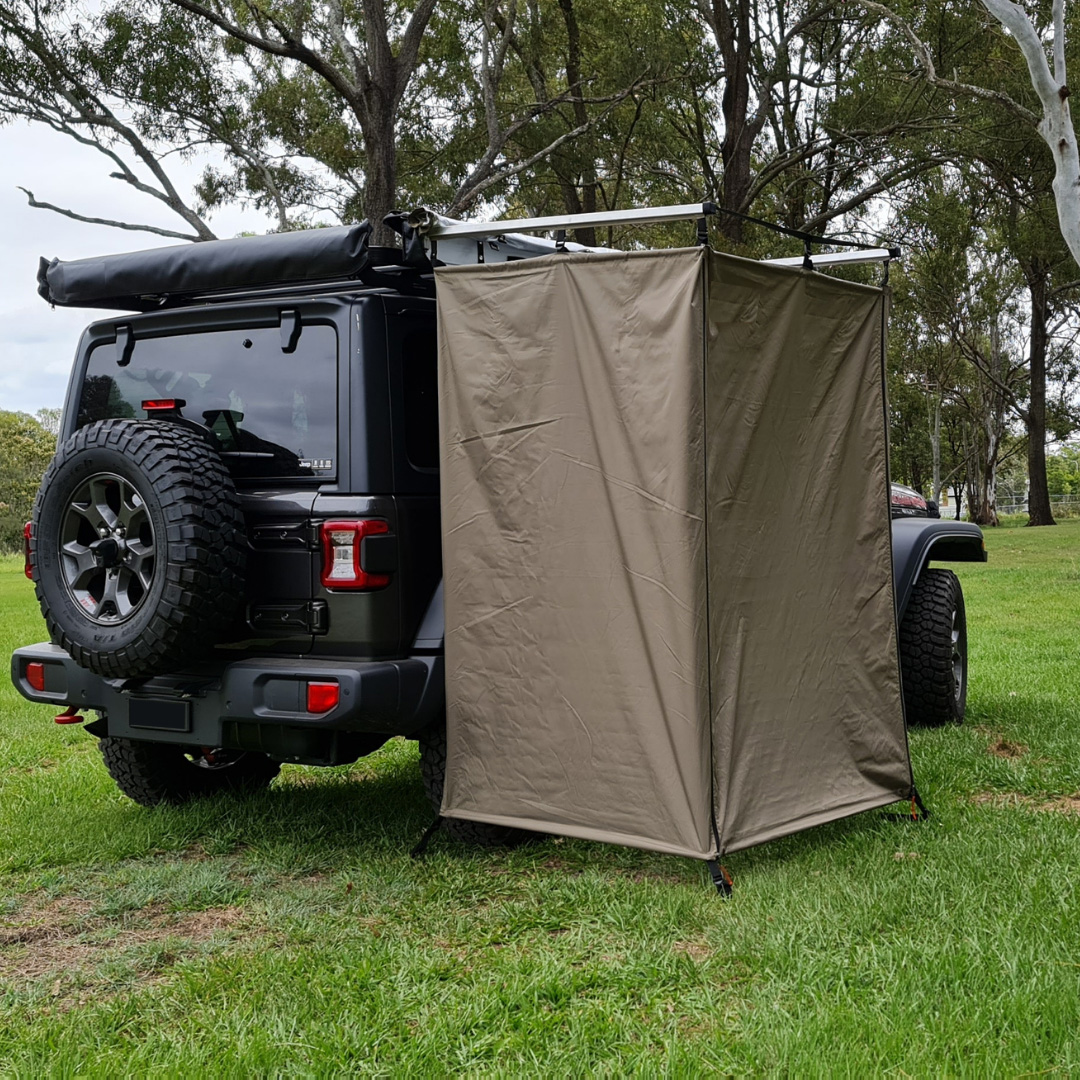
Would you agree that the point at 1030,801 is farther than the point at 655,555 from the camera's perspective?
Yes

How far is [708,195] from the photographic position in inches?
803

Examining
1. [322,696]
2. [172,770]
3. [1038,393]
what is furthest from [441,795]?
[1038,393]

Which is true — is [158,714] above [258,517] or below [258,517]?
below

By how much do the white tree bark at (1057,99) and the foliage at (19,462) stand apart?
48764 mm

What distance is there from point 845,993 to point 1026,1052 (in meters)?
0.47

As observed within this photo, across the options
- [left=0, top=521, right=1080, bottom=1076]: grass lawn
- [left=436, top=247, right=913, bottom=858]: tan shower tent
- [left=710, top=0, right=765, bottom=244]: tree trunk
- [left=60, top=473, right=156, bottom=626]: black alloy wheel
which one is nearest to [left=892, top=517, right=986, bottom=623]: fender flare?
[left=0, top=521, right=1080, bottom=1076]: grass lawn

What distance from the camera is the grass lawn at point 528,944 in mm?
2939

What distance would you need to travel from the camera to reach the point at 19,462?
58.8 m

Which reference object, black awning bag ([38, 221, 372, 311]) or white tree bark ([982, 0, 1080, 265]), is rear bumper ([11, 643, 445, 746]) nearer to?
black awning bag ([38, 221, 372, 311])

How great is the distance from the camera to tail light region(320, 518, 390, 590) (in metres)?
4.29

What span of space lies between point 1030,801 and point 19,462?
60.4m

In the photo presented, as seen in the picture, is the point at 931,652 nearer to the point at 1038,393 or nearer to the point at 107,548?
the point at 107,548

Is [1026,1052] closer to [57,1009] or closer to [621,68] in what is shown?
[57,1009]

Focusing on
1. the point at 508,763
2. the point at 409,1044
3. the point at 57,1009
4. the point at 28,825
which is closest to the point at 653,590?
the point at 508,763
